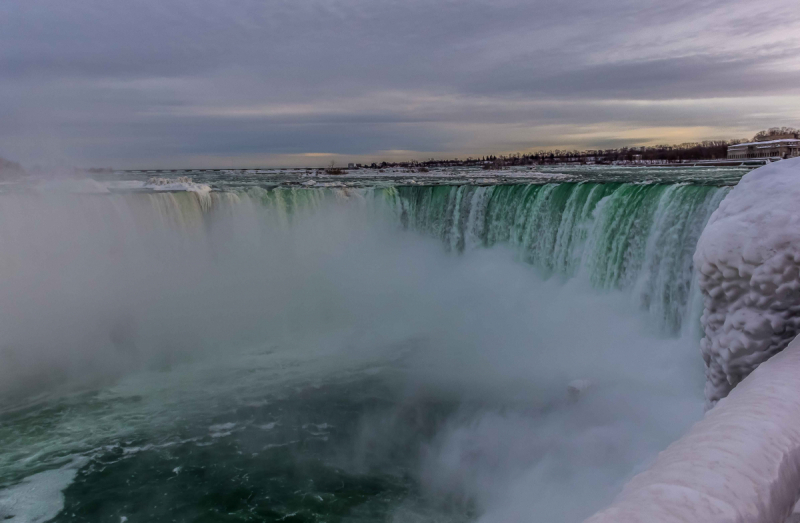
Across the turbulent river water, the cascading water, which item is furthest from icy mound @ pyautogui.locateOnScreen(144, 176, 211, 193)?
the cascading water

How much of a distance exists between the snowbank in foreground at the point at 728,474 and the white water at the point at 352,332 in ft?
14.3

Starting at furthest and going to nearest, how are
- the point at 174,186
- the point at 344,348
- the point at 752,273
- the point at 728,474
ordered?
1. the point at 174,186
2. the point at 344,348
3. the point at 752,273
4. the point at 728,474

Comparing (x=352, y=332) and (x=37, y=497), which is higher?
(x=37, y=497)

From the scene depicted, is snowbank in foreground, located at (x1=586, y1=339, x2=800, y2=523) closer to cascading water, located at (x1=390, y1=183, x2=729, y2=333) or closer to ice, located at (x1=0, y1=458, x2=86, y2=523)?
ice, located at (x1=0, y1=458, x2=86, y2=523)

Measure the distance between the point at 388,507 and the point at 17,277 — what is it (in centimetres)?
1266

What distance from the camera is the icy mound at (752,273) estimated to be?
7.18ft

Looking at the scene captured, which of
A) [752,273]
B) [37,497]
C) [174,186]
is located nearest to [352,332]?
[37,497]

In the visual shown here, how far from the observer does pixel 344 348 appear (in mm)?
13156

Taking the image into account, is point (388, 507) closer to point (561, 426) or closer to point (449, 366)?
point (561, 426)

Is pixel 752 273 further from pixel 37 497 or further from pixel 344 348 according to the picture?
pixel 344 348

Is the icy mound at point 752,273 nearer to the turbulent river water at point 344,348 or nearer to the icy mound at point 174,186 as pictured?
the turbulent river water at point 344,348

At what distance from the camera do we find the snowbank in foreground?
117cm

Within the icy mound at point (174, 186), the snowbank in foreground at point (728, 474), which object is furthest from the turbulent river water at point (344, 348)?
the snowbank in foreground at point (728, 474)

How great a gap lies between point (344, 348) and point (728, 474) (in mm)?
12214
